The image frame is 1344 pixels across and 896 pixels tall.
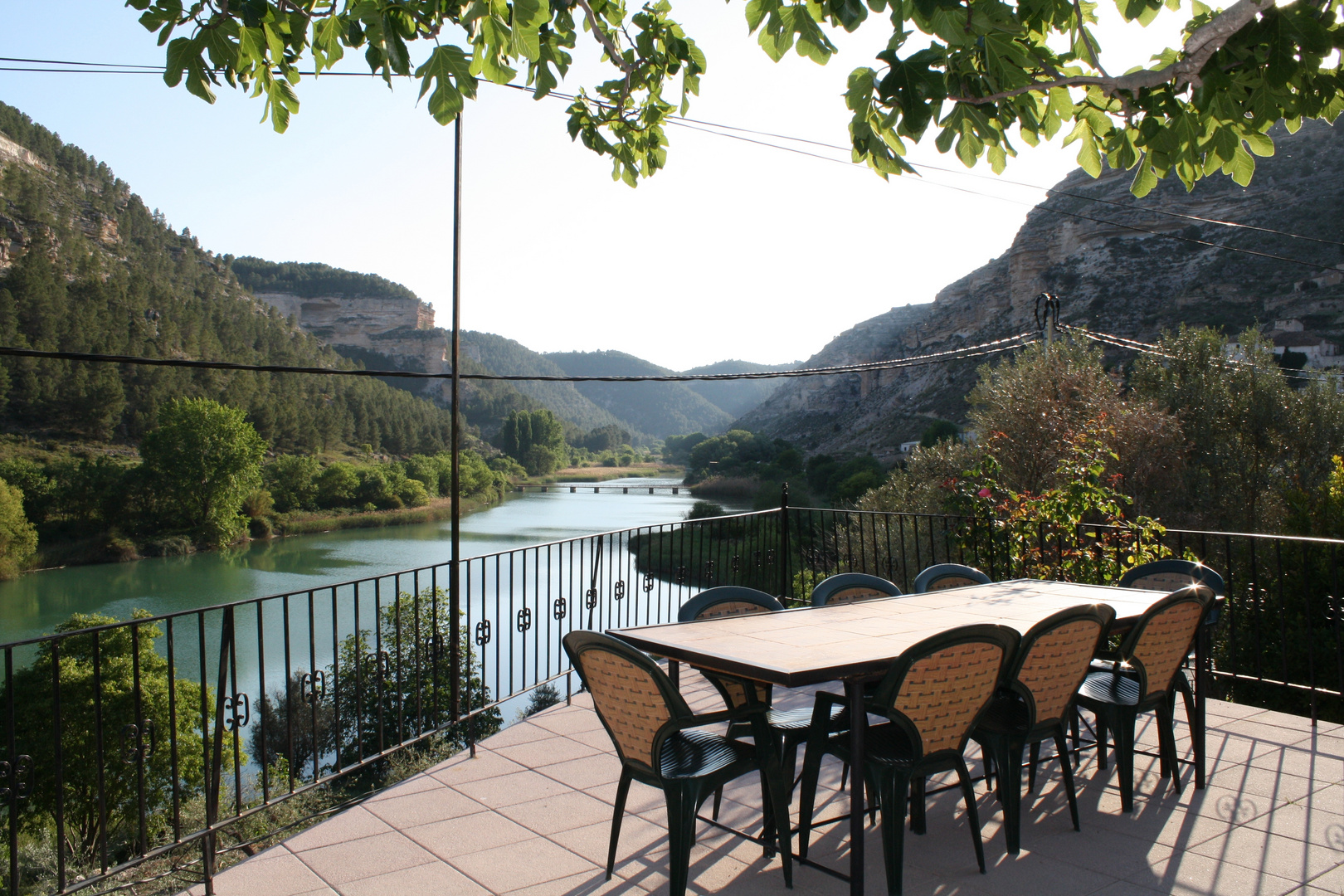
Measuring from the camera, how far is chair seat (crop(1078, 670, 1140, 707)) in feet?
8.25

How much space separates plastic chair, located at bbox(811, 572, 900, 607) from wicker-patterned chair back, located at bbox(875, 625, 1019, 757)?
47.9 inches

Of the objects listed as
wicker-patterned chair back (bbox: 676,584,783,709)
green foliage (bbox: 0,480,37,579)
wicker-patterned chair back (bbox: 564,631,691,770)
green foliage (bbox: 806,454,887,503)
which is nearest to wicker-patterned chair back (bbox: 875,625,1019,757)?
wicker-patterned chair back (bbox: 564,631,691,770)

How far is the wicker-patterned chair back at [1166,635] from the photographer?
2.39 meters

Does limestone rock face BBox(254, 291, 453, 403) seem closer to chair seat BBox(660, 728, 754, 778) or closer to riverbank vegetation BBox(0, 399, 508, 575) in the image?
riverbank vegetation BBox(0, 399, 508, 575)

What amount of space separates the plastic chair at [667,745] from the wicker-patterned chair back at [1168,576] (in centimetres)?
223

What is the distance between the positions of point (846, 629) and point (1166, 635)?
3.29 feet

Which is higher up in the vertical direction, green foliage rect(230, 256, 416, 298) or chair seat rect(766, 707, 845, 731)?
green foliage rect(230, 256, 416, 298)

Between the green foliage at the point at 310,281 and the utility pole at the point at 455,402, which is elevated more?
the green foliage at the point at 310,281

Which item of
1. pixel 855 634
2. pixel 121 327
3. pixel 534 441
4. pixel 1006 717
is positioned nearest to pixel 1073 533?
pixel 1006 717

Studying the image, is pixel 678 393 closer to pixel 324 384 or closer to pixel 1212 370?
pixel 324 384

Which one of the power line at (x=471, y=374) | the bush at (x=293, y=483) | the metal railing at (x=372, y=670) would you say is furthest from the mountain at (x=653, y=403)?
the power line at (x=471, y=374)

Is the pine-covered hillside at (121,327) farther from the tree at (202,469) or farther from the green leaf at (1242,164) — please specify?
the green leaf at (1242,164)

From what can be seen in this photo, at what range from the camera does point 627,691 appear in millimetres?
1935

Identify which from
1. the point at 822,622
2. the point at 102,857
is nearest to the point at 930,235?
the point at 822,622
